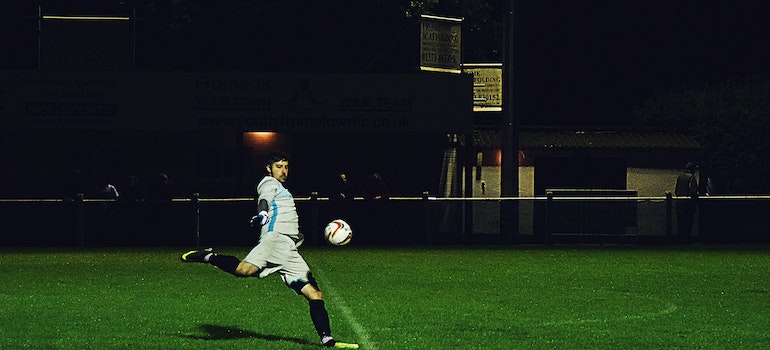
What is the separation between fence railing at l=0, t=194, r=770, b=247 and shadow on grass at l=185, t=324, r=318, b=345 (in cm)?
1321

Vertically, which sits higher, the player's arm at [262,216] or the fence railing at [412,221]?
the player's arm at [262,216]

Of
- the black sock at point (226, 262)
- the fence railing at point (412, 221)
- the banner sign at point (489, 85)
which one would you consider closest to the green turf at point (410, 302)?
the black sock at point (226, 262)

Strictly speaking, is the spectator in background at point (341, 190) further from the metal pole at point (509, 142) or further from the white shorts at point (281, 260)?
the white shorts at point (281, 260)

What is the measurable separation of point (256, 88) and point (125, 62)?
3319 mm

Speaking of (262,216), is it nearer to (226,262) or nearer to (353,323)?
(226,262)

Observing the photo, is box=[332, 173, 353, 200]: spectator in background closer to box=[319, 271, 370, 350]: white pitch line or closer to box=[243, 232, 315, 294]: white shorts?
box=[319, 271, 370, 350]: white pitch line

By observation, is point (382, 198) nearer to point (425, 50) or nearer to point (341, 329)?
point (425, 50)

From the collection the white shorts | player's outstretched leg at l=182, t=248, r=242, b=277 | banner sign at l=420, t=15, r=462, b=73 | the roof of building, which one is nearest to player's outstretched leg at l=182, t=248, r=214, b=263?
player's outstretched leg at l=182, t=248, r=242, b=277

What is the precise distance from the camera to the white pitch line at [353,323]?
1291 centimetres

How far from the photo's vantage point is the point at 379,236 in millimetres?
28000

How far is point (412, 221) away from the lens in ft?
92.1

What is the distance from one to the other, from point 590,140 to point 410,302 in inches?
820

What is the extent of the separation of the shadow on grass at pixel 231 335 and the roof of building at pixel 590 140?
22.4 meters

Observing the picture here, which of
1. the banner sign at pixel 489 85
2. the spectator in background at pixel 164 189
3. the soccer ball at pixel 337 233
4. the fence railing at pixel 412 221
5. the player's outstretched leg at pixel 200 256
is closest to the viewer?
the player's outstretched leg at pixel 200 256
